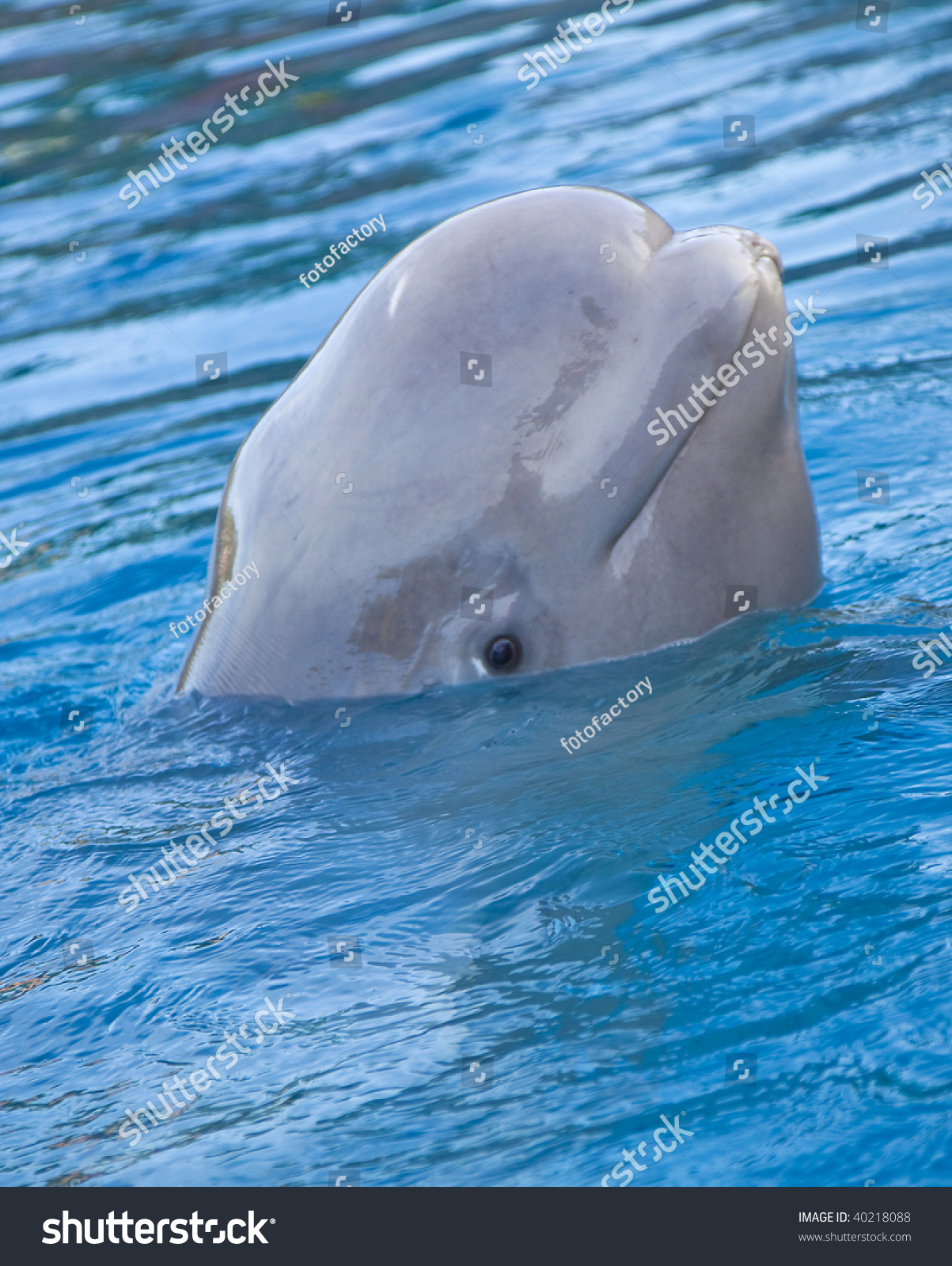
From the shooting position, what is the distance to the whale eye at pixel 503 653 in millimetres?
4391

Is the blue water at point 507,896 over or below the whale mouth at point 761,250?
below

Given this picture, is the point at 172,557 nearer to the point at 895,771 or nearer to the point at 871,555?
the point at 871,555

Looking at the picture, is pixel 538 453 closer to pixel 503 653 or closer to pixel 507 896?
pixel 503 653

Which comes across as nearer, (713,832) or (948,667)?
(713,832)

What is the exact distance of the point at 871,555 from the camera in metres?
5.96

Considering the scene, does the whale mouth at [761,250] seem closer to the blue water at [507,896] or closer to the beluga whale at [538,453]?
the beluga whale at [538,453]

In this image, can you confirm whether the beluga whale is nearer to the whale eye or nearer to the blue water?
the whale eye

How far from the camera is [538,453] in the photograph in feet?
13.8

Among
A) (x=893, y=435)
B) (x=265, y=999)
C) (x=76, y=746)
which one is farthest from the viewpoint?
(x=893, y=435)

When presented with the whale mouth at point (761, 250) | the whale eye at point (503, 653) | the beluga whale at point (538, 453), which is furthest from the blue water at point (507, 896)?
the whale mouth at point (761, 250)

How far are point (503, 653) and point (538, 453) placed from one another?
60 centimetres

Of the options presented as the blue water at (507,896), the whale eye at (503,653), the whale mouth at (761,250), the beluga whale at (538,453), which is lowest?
the blue water at (507,896)

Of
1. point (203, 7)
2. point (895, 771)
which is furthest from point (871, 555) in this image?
point (203, 7)

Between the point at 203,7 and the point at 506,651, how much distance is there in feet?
63.6
